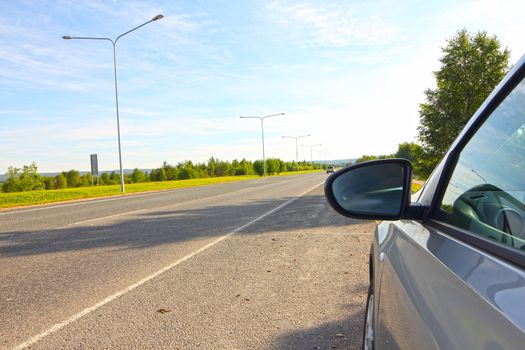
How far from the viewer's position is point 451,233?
160cm

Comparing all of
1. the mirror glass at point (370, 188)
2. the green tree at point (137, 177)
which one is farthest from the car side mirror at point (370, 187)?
the green tree at point (137, 177)

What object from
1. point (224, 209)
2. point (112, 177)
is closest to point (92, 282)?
point (224, 209)

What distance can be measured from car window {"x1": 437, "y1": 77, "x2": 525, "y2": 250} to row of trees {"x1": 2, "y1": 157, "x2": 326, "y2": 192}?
62146 millimetres

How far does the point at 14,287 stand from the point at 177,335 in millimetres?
2943

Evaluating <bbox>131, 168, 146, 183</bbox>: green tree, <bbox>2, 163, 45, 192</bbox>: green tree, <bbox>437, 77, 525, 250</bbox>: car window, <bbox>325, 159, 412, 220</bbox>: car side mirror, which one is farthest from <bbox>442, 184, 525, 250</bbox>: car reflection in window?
<bbox>131, 168, 146, 183</bbox>: green tree

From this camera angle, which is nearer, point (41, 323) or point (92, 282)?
point (41, 323)

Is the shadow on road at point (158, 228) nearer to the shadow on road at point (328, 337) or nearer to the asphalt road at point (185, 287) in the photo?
the asphalt road at point (185, 287)

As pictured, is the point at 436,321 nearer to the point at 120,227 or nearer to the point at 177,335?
the point at 177,335

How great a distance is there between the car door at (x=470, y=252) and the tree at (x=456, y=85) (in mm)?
24079

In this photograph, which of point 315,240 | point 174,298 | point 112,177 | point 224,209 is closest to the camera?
point 174,298

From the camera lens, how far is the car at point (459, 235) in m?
1.02

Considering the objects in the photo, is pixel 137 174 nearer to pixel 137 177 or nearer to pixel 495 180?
pixel 137 177

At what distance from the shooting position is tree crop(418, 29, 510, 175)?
24.5 meters

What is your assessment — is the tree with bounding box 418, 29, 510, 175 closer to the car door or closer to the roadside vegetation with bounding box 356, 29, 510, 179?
the roadside vegetation with bounding box 356, 29, 510, 179
